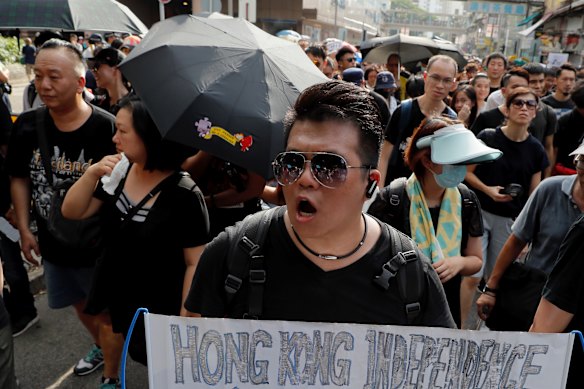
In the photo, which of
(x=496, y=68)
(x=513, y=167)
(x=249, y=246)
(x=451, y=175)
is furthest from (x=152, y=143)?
(x=496, y=68)

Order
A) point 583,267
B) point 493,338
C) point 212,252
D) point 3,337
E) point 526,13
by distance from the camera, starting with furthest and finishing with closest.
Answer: point 526,13 → point 3,337 → point 583,267 → point 212,252 → point 493,338

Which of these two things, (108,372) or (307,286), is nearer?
(307,286)

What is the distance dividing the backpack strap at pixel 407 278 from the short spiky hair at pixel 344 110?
31cm

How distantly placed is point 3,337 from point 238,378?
3.65ft

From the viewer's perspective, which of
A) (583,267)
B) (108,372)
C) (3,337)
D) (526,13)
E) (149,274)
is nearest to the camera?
(583,267)

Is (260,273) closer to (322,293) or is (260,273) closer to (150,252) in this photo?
(322,293)

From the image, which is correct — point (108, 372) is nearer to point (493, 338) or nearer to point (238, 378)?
point (238, 378)

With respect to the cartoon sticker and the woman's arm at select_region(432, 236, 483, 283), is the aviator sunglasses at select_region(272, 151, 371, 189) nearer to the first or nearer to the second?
the woman's arm at select_region(432, 236, 483, 283)

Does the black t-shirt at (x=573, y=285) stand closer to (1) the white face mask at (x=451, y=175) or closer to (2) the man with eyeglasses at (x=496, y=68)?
(1) the white face mask at (x=451, y=175)

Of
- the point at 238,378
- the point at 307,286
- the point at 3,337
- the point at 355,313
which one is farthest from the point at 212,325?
the point at 3,337

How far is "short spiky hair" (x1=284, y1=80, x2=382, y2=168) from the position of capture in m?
1.50

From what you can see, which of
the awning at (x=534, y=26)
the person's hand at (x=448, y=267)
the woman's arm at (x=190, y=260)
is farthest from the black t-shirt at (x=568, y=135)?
the awning at (x=534, y=26)

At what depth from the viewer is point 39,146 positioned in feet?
9.97

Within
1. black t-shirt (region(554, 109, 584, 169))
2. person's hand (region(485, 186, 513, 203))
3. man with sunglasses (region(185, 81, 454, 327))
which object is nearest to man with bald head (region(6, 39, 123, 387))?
man with sunglasses (region(185, 81, 454, 327))
